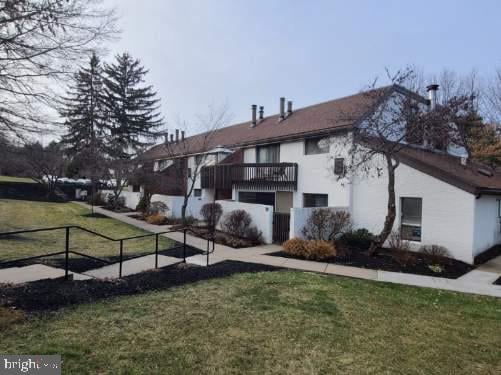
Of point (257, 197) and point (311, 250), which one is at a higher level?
point (257, 197)

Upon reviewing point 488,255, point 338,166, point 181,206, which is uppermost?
point 338,166

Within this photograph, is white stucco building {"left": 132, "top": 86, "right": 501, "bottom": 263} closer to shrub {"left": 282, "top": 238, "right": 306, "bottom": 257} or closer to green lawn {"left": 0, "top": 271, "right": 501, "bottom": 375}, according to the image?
shrub {"left": 282, "top": 238, "right": 306, "bottom": 257}

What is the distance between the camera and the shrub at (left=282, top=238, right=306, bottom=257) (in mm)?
9992

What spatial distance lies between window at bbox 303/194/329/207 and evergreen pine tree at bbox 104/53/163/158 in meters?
28.3

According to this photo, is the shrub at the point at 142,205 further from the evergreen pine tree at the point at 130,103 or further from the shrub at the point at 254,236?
the evergreen pine tree at the point at 130,103

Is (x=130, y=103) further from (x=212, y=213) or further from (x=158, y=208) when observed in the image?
(x=212, y=213)

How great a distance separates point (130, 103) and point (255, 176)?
29.4 metres

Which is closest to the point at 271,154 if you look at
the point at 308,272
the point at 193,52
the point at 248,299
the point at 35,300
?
the point at 193,52

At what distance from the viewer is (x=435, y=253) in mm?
10117

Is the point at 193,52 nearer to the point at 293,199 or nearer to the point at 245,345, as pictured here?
the point at 293,199

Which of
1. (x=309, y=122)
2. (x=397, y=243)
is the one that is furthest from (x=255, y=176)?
(x=397, y=243)

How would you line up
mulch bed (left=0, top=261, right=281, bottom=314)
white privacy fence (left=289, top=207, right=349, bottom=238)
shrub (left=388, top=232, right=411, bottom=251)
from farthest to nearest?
white privacy fence (left=289, top=207, right=349, bottom=238) → shrub (left=388, top=232, right=411, bottom=251) → mulch bed (left=0, top=261, right=281, bottom=314)

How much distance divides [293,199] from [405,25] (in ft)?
31.9

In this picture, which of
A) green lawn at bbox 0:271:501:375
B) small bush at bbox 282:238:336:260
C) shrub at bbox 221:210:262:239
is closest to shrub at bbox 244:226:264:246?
shrub at bbox 221:210:262:239
